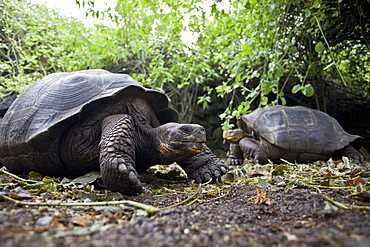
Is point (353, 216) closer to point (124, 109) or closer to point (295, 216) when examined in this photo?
point (295, 216)

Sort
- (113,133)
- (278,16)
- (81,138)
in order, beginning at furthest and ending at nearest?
(278,16)
(81,138)
(113,133)

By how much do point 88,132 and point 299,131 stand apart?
3245mm

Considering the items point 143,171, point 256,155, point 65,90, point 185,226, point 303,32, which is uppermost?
point 303,32

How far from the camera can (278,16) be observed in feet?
13.1

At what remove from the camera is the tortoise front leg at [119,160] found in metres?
1.95

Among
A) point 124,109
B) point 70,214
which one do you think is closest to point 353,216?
point 70,214

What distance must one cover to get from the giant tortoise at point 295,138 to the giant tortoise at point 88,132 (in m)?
1.92

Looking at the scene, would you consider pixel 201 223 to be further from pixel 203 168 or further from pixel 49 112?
pixel 49 112

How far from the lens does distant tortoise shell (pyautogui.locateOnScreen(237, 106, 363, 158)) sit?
4.36 meters

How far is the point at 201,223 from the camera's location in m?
1.13

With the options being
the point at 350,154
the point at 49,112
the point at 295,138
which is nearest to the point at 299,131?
the point at 295,138

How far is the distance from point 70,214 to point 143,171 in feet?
5.24

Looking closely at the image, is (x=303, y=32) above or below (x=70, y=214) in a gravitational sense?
above

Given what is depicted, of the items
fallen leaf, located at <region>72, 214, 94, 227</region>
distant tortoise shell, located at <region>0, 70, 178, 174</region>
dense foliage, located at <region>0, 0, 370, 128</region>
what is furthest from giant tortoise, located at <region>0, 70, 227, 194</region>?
dense foliage, located at <region>0, 0, 370, 128</region>
